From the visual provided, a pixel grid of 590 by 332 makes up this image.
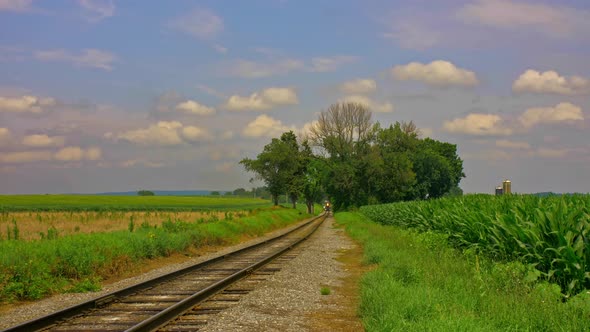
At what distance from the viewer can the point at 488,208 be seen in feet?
48.5

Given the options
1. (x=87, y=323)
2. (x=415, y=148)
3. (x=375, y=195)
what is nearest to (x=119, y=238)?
(x=87, y=323)

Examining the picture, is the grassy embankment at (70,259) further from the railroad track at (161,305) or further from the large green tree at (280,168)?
the large green tree at (280,168)

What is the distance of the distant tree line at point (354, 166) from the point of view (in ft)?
293

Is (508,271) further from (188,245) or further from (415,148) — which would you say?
(415,148)

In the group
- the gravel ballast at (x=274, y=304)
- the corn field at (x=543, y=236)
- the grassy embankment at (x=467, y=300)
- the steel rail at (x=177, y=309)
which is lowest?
the gravel ballast at (x=274, y=304)

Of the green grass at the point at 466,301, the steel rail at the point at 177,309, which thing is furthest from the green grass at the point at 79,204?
the green grass at the point at 466,301

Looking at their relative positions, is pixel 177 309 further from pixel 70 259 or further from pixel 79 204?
pixel 79 204

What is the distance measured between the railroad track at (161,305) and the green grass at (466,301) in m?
2.90

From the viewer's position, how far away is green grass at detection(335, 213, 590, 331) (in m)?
6.84

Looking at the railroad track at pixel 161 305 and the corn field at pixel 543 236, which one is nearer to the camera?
the railroad track at pixel 161 305

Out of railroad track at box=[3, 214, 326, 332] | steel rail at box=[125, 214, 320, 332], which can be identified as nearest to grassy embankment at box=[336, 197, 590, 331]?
railroad track at box=[3, 214, 326, 332]

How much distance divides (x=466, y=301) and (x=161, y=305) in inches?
216

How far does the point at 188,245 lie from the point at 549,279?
17094mm

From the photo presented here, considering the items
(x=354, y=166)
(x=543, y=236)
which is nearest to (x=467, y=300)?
(x=543, y=236)
